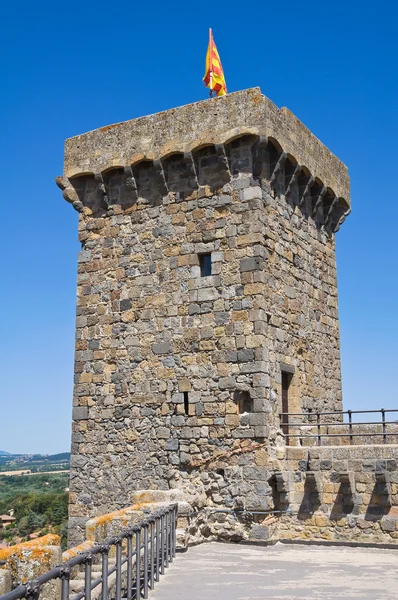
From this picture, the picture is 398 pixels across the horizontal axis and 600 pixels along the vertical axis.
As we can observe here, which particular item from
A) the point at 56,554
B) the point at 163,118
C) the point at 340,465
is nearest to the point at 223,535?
the point at 340,465

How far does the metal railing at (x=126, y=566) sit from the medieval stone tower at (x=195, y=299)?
90.1 inches

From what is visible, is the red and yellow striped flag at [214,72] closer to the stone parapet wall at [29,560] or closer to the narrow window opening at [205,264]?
the narrow window opening at [205,264]

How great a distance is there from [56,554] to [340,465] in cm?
614

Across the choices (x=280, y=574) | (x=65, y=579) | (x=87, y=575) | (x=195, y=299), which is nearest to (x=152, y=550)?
(x=280, y=574)

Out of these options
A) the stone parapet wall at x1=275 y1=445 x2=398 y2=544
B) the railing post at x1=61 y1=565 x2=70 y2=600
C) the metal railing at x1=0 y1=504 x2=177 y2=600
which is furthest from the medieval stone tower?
the railing post at x1=61 y1=565 x2=70 y2=600

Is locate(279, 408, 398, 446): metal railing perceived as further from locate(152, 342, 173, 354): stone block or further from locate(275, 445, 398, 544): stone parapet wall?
locate(152, 342, 173, 354): stone block

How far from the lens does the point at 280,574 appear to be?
7.79 m

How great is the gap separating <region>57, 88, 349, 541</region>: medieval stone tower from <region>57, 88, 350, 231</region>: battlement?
0.03m

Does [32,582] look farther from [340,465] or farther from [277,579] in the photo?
[340,465]

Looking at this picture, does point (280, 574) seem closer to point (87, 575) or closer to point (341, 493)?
point (341, 493)

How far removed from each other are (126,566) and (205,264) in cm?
610

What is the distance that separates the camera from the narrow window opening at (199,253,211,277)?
12031mm

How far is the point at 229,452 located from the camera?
436 inches

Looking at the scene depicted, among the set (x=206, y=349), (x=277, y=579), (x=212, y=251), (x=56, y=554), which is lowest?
(x=277, y=579)
